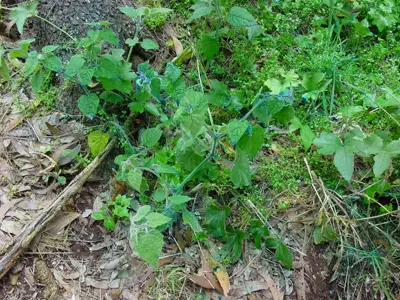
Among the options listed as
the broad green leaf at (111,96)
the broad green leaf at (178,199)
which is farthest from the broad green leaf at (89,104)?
the broad green leaf at (178,199)

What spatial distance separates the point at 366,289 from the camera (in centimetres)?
216

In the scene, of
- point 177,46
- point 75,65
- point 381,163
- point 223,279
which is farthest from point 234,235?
point 177,46

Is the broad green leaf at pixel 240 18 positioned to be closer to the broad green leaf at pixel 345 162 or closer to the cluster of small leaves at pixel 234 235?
the broad green leaf at pixel 345 162

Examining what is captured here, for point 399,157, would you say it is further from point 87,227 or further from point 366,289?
point 87,227

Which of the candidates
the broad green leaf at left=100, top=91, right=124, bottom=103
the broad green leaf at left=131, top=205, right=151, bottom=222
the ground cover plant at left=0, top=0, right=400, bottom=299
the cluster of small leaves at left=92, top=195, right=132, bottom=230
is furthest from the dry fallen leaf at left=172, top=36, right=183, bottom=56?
the broad green leaf at left=131, top=205, right=151, bottom=222

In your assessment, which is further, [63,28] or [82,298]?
[63,28]

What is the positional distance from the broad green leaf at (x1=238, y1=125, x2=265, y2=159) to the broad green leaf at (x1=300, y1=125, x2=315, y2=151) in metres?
0.58

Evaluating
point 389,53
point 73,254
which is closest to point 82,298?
point 73,254

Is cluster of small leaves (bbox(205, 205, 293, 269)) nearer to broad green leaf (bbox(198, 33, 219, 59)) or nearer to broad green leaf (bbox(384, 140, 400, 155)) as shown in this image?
broad green leaf (bbox(384, 140, 400, 155))

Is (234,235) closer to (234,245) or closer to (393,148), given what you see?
(234,245)

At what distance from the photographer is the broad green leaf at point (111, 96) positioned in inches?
91.0

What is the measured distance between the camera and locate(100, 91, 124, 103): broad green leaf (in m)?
2.31

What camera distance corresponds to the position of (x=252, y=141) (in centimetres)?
184

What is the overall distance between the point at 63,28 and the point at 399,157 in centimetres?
203
